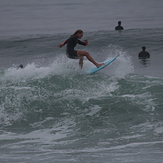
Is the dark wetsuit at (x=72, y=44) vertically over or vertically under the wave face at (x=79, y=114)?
over

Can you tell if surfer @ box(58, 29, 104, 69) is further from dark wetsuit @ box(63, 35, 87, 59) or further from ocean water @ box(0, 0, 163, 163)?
ocean water @ box(0, 0, 163, 163)

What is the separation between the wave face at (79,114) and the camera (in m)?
9.51

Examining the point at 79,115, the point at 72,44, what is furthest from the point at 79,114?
the point at 72,44

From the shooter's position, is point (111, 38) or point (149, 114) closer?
point (149, 114)

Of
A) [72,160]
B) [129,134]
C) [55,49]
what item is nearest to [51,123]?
[129,134]

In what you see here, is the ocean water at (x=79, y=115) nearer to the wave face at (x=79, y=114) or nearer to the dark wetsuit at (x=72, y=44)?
the wave face at (x=79, y=114)

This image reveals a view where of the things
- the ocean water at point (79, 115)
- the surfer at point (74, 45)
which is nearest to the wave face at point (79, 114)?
the ocean water at point (79, 115)

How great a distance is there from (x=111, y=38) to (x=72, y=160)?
23.5m

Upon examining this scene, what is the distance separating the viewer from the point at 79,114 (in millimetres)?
12352

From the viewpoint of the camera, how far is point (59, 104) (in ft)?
42.5

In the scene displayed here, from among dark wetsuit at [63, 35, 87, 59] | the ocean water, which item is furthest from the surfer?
the ocean water

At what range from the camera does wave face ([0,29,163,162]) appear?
9.51 metres

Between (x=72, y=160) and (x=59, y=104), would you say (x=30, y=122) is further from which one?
(x=72, y=160)

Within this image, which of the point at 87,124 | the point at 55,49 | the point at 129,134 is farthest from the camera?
the point at 55,49
